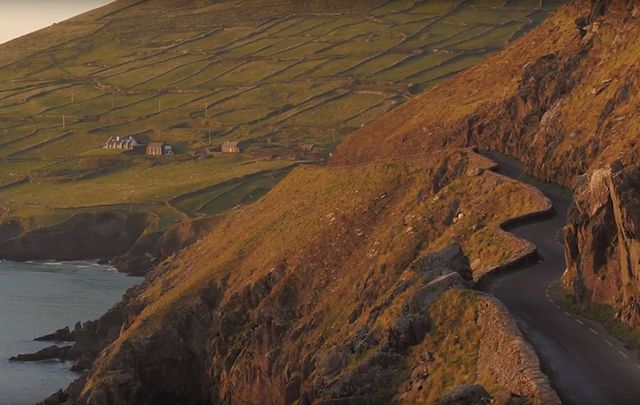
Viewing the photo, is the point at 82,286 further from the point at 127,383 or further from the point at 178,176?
the point at 127,383

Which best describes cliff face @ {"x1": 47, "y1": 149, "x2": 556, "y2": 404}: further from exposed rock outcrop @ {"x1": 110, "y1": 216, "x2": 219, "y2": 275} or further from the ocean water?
exposed rock outcrop @ {"x1": 110, "y1": 216, "x2": 219, "y2": 275}

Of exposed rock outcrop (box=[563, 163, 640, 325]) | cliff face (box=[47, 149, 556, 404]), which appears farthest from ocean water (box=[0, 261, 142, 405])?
exposed rock outcrop (box=[563, 163, 640, 325])

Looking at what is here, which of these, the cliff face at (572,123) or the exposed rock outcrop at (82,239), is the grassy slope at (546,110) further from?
the exposed rock outcrop at (82,239)

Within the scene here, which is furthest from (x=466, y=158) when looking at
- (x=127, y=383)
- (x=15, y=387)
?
(x=15, y=387)

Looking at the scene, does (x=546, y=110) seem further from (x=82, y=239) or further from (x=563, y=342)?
(x=82, y=239)

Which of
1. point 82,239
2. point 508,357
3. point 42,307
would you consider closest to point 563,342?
point 508,357

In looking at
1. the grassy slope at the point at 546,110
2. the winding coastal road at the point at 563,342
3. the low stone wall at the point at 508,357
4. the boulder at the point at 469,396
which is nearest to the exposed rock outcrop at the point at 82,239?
the grassy slope at the point at 546,110
